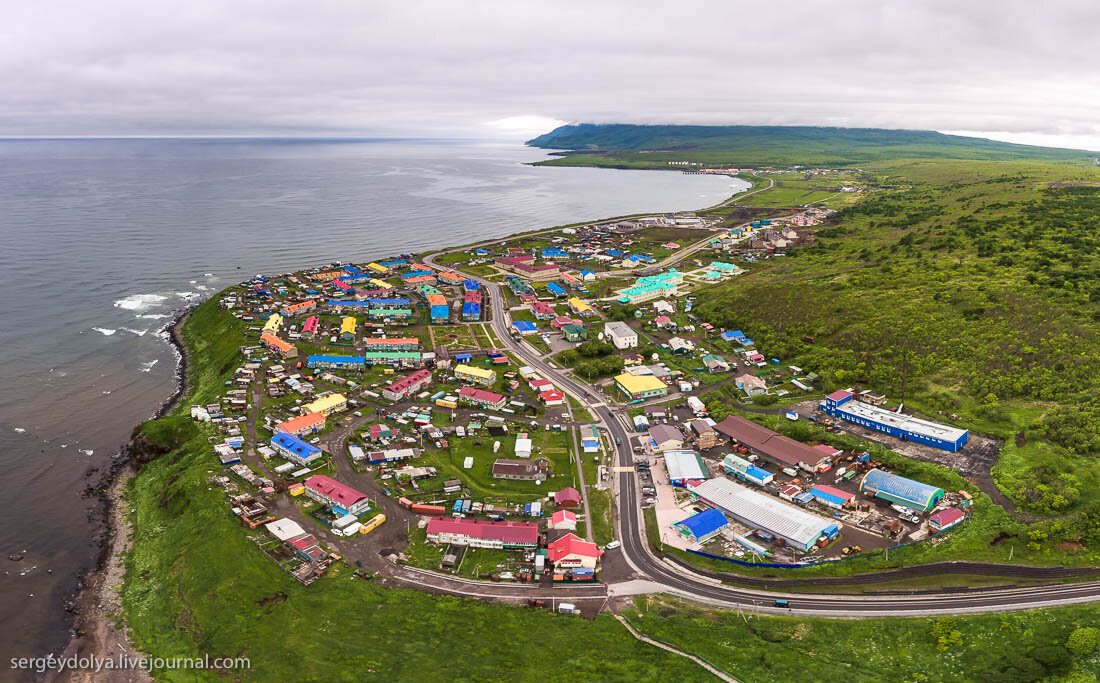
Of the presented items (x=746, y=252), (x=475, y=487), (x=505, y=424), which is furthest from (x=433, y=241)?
(x=475, y=487)

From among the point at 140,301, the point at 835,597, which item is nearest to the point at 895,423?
the point at 835,597

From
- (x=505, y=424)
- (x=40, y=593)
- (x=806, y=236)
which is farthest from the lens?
(x=806, y=236)

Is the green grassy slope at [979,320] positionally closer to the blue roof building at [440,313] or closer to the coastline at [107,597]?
the blue roof building at [440,313]

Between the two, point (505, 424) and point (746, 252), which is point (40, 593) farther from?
point (746, 252)

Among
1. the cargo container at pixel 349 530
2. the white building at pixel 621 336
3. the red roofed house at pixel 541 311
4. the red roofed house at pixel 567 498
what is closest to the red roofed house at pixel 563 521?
the red roofed house at pixel 567 498

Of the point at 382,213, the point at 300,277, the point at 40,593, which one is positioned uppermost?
the point at 382,213

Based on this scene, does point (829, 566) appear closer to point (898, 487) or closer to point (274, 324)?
point (898, 487)

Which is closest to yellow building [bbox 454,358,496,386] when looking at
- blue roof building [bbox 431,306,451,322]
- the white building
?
the white building
